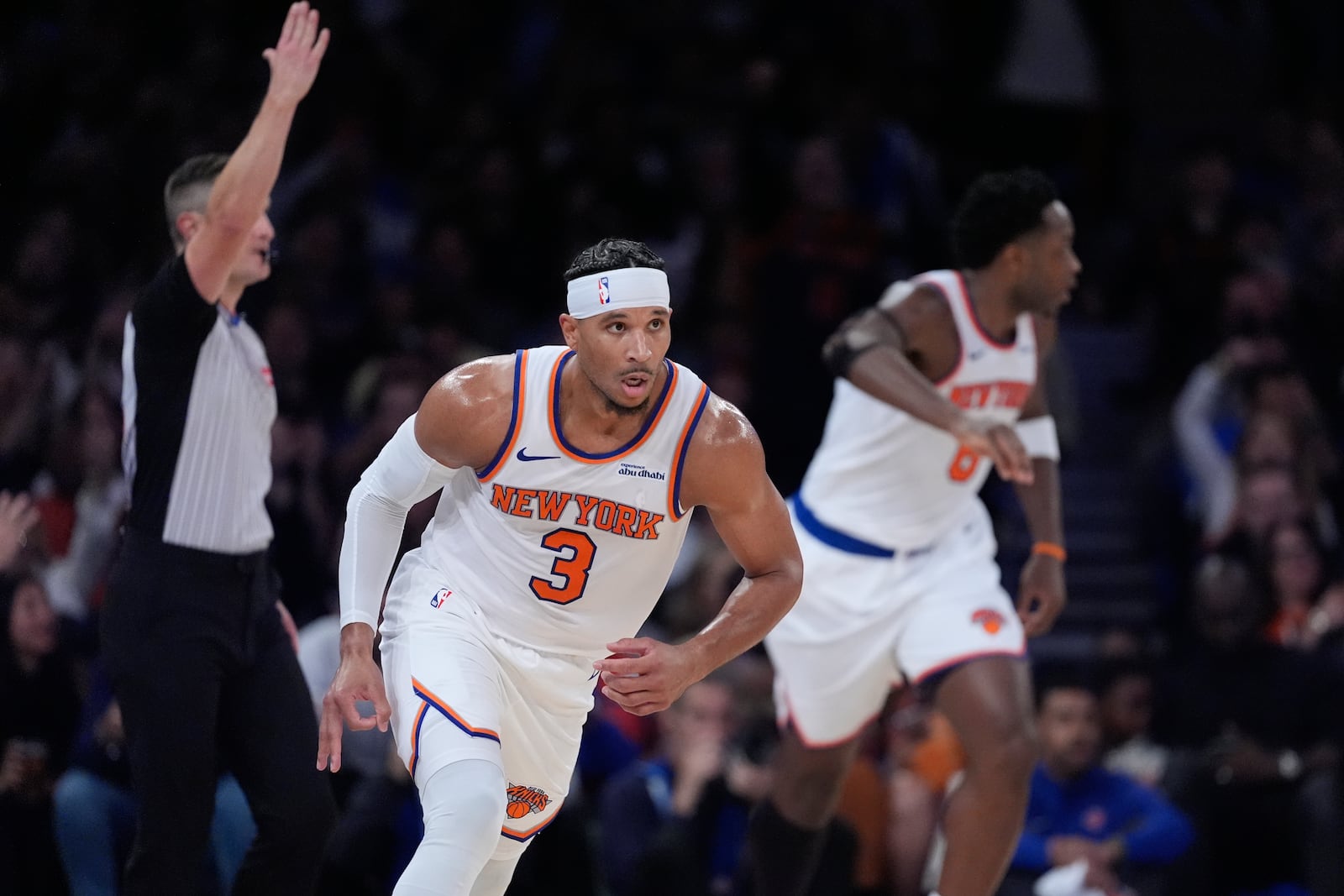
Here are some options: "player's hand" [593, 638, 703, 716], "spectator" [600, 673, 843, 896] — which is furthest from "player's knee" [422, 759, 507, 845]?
"spectator" [600, 673, 843, 896]

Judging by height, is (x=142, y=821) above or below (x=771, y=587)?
below

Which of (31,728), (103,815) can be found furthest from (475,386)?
(31,728)

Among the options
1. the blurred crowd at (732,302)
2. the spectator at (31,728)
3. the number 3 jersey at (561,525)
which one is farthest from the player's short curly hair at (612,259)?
the spectator at (31,728)

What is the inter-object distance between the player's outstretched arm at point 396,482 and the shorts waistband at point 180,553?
0.39m

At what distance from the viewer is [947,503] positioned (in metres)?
5.72

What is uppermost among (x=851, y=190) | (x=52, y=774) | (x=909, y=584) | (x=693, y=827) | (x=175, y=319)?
(x=851, y=190)

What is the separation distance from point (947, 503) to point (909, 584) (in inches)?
11.9

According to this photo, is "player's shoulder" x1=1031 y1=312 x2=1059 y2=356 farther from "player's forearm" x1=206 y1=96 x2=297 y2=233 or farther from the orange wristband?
"player's forearm" x1=206 y1=96 x2=297 y2=233

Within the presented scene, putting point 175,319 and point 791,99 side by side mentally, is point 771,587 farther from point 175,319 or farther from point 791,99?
point 791,99

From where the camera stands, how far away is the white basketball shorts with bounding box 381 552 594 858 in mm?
4098

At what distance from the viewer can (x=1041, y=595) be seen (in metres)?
5.65

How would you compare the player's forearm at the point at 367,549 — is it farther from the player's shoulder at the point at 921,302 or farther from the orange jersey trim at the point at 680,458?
the player's shoulder at the point at 921,302

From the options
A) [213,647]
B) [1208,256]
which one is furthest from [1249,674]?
[213,647]

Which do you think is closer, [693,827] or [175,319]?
[175,319]
